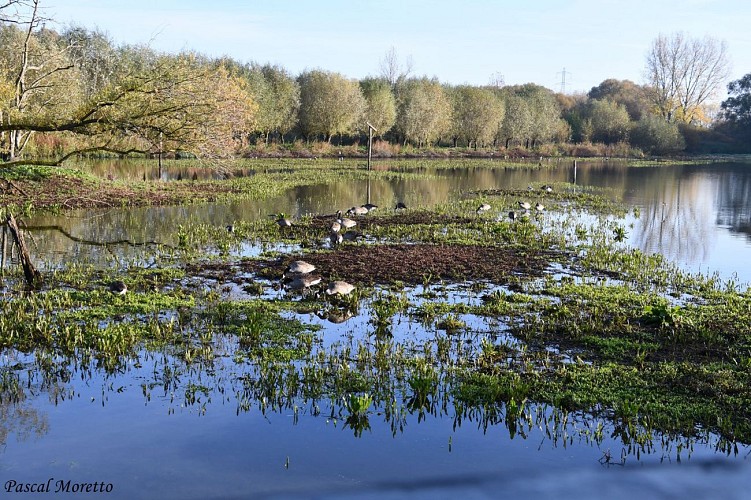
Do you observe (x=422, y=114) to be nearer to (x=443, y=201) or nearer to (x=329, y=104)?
(x=329, y=104)

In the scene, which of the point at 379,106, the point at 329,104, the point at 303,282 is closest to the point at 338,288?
the point at 303,282

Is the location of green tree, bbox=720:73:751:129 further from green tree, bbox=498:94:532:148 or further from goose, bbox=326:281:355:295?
goose, bbox=326:281:355:295

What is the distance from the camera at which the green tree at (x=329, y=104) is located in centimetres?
6719

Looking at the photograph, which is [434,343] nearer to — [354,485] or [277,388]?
[277,388]

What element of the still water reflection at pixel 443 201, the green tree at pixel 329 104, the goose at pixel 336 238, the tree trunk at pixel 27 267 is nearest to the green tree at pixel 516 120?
the green tree at pixel 329 104

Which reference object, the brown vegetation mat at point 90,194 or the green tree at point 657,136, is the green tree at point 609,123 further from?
the brown vegetation mat at point 90,194

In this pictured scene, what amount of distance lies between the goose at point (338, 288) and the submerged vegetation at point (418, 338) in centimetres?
15

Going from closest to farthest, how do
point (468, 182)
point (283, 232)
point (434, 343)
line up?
point (434, 343), point (283, 232), point (468, 182)

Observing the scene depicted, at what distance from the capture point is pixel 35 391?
7.80 m

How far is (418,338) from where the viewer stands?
9.94 meters

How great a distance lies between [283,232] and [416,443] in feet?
41.4

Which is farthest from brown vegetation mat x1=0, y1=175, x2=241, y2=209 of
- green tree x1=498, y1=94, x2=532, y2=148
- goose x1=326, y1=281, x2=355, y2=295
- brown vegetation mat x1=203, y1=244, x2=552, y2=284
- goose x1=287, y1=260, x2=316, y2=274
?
green tree x1=498, y1=94, x2=532, y2=148

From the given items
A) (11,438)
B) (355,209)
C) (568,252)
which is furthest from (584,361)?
(355,209)

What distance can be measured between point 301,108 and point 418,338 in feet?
204
